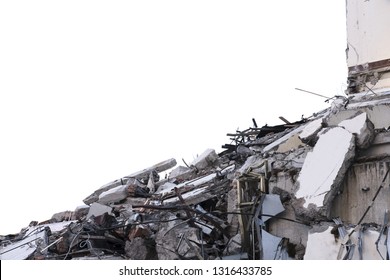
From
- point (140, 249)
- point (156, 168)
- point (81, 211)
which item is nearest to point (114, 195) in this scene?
point (81, 211)

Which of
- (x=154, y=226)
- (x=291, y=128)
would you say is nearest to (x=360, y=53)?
(x=291, y=128)

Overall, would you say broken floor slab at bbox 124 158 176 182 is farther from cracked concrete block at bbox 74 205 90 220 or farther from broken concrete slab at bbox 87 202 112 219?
broken concrete slab at bbox 87 202 112 219

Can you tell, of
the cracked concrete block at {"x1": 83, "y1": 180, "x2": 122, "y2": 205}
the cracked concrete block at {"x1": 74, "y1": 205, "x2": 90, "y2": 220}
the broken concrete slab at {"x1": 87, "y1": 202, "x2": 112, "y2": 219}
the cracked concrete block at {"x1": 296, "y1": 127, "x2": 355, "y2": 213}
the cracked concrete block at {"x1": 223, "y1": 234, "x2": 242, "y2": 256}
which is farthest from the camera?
the cracked concrete block at {"x1": 83, "y1": 180, "x2": 122, "y2": 205}

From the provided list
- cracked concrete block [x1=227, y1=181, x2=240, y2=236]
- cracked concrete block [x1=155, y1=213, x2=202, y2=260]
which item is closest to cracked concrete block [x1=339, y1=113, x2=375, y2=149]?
cracked concrete block [x1=227, y1=181, x2=240, y2=236]

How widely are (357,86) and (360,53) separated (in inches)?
23.3

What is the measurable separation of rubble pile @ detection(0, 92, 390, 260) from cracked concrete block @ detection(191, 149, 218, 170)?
1.49 metres

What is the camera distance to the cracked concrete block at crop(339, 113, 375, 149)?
21.2ft

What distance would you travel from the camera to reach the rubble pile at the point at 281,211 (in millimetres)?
6207

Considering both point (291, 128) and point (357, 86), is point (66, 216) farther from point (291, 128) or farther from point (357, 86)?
point (357, 86)

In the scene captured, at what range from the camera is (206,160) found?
10492 millimetres

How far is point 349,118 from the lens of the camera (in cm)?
684

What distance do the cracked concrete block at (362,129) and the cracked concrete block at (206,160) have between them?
13.3 feet

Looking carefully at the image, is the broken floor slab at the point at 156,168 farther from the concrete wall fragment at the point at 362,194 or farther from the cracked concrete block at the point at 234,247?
the concrete wall fragment at the point at 362,194

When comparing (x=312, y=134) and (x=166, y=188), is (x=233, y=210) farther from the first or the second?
(x=166, y=188)
